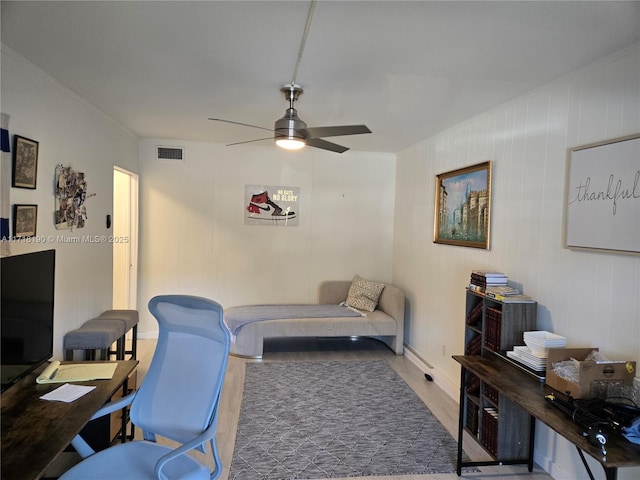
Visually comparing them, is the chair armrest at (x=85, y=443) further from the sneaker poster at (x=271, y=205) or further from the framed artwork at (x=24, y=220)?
the sneaker poster at (x=271, y=205)

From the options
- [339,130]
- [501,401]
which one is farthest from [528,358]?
[339,130]

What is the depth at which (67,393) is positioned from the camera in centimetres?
197

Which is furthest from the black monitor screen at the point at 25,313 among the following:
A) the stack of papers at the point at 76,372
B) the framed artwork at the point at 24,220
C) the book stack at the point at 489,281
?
the book stack at the point at 489,281

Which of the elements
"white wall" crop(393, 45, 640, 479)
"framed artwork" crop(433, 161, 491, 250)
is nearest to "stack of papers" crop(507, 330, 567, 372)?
"white wall" crop(393, 45, 640, 479)

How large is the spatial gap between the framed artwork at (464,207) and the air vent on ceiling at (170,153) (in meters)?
3.30

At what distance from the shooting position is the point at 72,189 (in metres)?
3.17

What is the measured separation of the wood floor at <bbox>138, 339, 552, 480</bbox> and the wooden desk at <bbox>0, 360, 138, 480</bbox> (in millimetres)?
1010

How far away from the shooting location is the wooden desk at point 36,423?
55.1 inches

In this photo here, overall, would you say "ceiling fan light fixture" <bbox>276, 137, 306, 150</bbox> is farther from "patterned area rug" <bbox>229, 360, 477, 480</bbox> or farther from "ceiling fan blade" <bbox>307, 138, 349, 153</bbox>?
"patterned area rug" <bbox>229, 360, 477, 480</bbox>

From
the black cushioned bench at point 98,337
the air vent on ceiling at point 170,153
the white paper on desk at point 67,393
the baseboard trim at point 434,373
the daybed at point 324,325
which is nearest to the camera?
the white paper on desk at point 67,393

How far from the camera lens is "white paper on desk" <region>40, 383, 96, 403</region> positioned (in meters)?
1.91

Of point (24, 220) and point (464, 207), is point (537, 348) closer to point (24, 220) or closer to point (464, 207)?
point (464, 207)

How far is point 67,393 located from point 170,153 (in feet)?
12.3

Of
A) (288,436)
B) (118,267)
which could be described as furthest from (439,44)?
(118,267)
